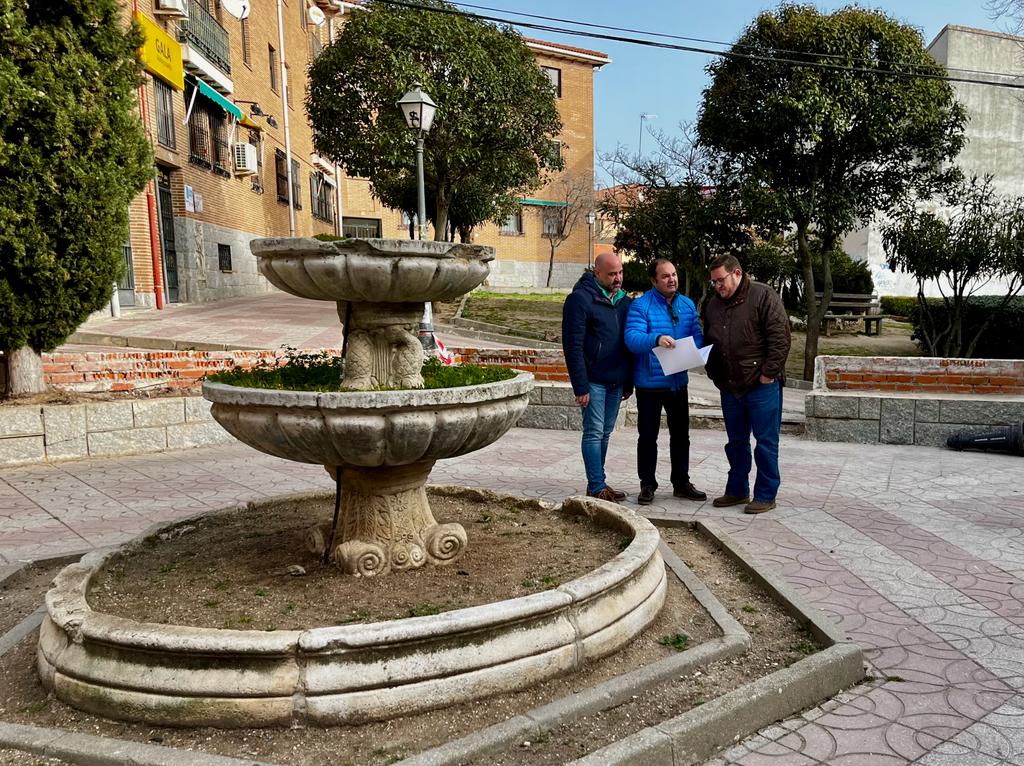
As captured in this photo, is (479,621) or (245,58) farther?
(245,58)

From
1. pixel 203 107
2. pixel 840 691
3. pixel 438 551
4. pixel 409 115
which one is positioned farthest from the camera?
pixel 203 107

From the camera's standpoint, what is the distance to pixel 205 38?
66.0ft

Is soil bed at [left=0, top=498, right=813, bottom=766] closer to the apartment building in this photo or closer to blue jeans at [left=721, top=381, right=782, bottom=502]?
blue jeans at [left=721, top=381, right=782, bottom=502]

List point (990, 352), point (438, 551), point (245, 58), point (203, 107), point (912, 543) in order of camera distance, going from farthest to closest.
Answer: point (245, 58) → point (203, 107) → point (990, 352) → point (912, 543) → point (438, 551)

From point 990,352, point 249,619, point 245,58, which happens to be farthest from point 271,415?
point 245,58

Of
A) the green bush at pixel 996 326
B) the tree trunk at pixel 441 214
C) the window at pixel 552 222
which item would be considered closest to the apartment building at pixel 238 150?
the window at pixel 552 222

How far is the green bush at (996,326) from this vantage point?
13.3m

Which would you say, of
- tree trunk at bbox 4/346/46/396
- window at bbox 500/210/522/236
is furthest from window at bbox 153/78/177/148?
window at bbox 500/210/522/236

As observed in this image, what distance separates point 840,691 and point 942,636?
782 mm

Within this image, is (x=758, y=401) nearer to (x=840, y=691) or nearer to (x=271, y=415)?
(x=840, y=691)

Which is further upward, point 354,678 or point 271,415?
point 271,415

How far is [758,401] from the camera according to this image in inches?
210

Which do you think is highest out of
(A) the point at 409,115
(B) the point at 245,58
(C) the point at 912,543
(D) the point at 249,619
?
(B) the point at 245,58

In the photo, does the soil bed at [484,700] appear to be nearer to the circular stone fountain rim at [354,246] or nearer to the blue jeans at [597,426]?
the blue jeans at [597,426]
